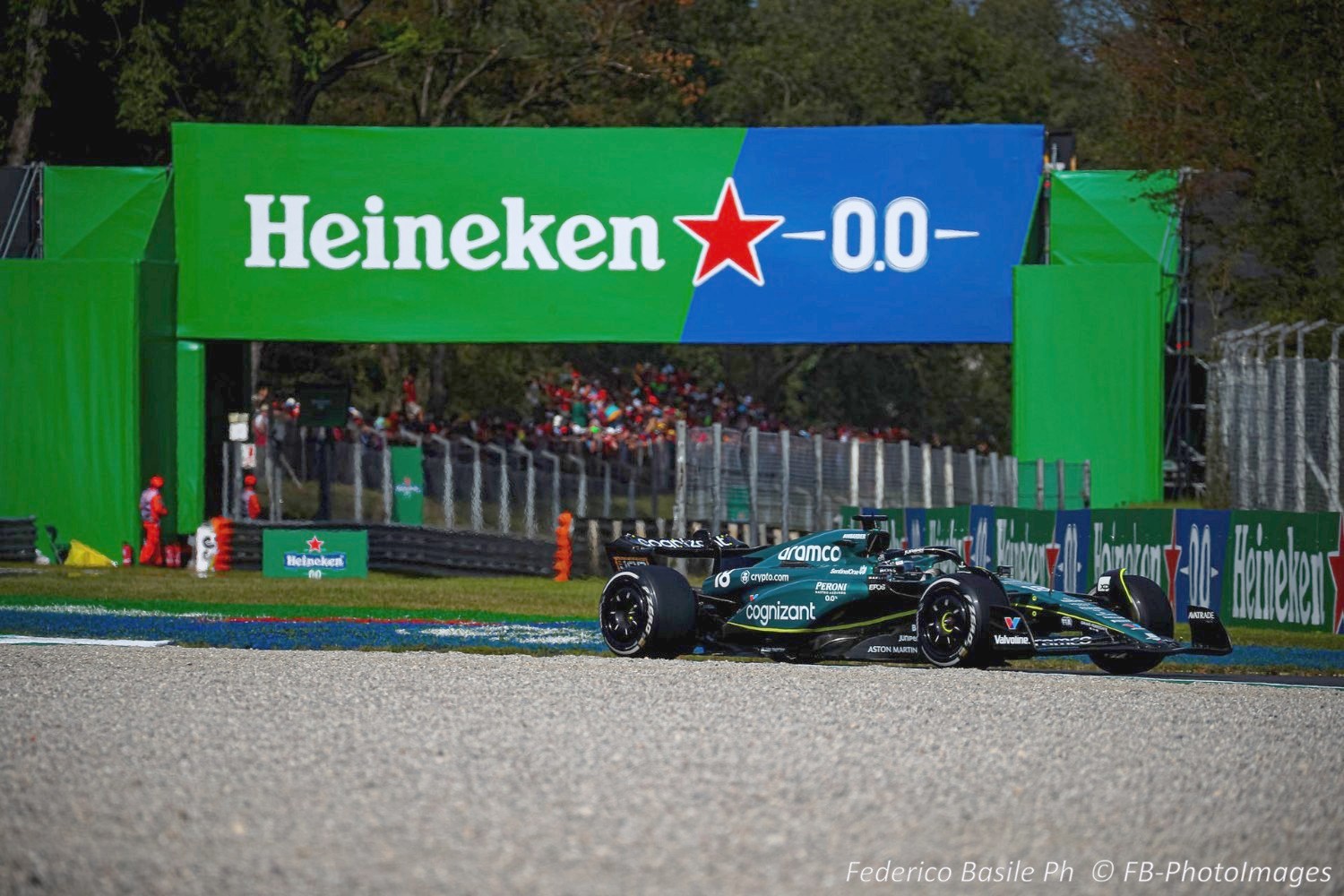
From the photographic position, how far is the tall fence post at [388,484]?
29.1m

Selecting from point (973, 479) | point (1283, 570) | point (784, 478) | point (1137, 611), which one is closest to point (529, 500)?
point (784, 478)

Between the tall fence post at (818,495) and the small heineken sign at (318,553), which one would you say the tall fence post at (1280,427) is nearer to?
the tall fence post at (818,495)

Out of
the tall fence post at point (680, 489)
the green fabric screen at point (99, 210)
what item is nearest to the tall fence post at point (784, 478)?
the tall fence post at point (680, 489)

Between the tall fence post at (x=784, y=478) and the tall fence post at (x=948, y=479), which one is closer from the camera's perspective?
the tall fence post at (x=784, y=478)

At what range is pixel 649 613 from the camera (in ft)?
45.5

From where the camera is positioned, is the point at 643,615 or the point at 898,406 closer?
the point at 643,615

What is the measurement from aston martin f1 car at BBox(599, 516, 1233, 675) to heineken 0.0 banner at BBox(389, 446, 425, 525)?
15.2 meters

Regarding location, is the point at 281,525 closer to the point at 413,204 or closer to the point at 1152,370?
the point at 413,204

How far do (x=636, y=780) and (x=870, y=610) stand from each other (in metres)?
5.61

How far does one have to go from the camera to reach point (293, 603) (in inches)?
846

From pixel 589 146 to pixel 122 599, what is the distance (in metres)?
9.50

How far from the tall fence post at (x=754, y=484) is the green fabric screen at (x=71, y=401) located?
8226 millimetres

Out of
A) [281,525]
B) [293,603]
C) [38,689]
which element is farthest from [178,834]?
[281,525]

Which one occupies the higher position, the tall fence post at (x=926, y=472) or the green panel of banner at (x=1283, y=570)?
the tall fence post at (x=926, y=472)
